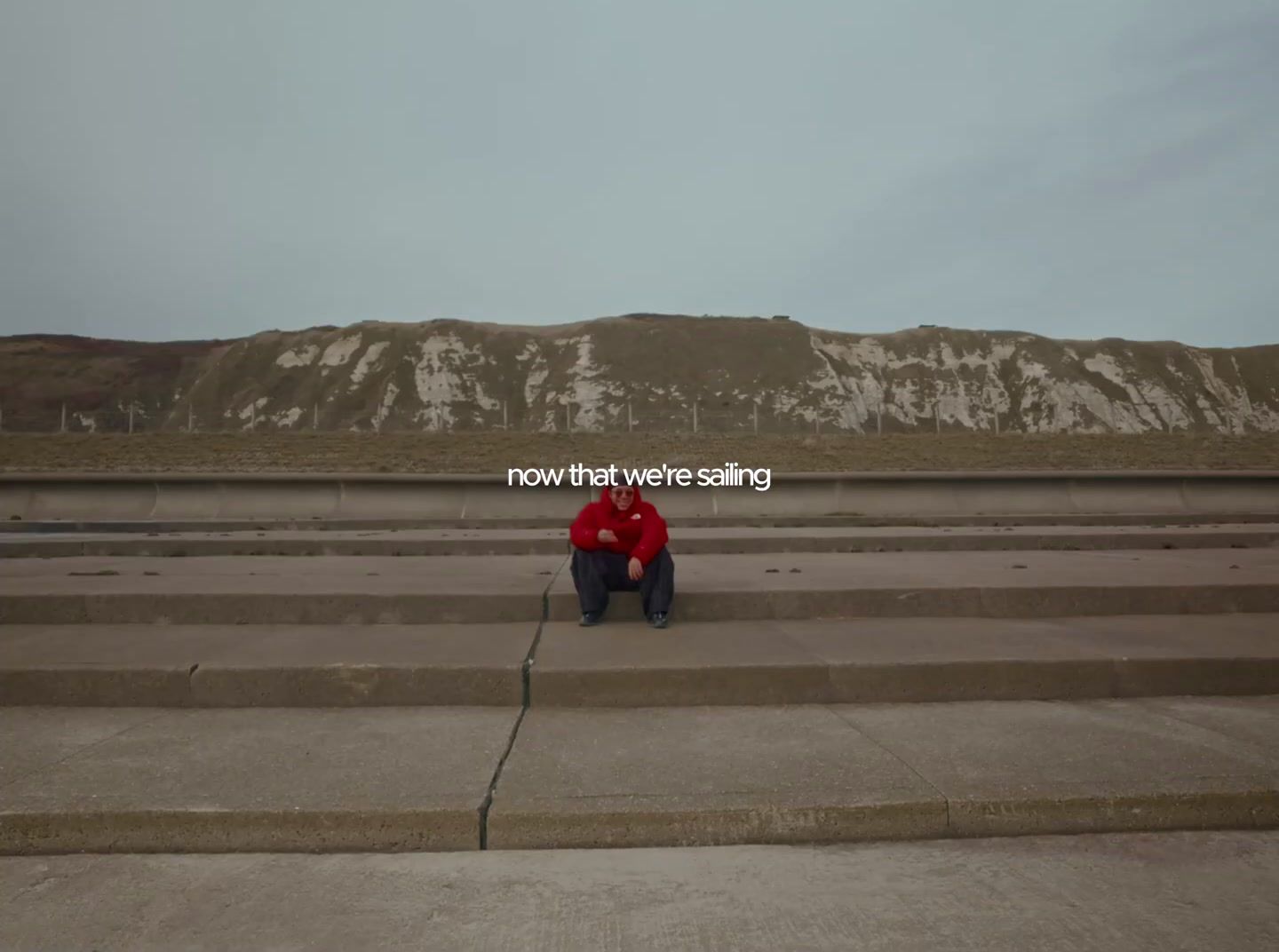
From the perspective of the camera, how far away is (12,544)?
10.3 meters

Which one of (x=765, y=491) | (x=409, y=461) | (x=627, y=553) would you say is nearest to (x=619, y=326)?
(x=409, y=461)

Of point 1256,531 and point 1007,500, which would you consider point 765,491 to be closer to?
point 1007,500

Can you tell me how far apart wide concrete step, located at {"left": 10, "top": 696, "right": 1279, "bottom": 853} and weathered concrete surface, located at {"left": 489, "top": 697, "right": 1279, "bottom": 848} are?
0.01 meters

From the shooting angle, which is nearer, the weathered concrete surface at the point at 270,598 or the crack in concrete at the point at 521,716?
the crack in concrete at the point at 521,716

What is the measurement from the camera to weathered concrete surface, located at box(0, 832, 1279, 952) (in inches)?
96.9

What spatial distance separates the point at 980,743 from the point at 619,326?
9885 cm

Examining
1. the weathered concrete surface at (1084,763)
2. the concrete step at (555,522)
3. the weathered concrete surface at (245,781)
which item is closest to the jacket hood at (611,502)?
the weathered concrete surface at (245,781)

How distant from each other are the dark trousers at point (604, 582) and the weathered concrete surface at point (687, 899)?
289 centimetres

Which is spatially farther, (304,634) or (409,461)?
(409,461)

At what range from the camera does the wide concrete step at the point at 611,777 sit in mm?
3135

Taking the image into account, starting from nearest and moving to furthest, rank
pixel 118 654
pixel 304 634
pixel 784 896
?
pixel 784 896, pixel 118 654, pixel 304 634

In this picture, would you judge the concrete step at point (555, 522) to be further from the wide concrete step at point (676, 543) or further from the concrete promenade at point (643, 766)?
the concrete promenade at point (643, 766)

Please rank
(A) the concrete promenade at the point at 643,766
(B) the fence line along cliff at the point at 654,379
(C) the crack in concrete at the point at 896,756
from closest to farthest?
(A) the concrete promenade at the point at 643,766 → (C) the crack in concrete at the point at 896,756 → (B) the fence line along cliff at the point at 654,379

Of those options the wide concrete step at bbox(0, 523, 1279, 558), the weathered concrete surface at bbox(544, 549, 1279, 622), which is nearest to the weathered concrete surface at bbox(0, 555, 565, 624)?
the weathered concrete surface at bbox(544, 549, 1279, 622)
